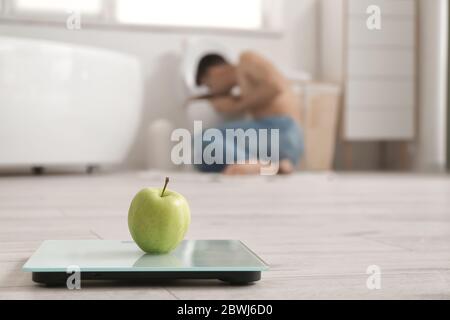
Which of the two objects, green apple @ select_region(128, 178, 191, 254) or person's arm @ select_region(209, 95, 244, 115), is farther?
person's arm @ select_region(209, 95, 244, 115)

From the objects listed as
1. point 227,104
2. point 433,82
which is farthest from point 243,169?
point 433,82

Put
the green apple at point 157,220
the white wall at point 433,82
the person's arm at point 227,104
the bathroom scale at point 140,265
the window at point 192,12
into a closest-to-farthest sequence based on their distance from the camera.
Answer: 1. the bathroom scale at point 140,265
2. the green apple at point 157,220
3. the person's arm at point 227,104
4. the white wall at point 433,82
5. the window at point 192,12

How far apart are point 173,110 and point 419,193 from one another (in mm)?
2574

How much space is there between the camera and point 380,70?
4.97 m

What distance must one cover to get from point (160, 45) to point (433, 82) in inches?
74.0

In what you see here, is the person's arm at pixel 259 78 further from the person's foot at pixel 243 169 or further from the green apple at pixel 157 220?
the green apple at pixel 157 220

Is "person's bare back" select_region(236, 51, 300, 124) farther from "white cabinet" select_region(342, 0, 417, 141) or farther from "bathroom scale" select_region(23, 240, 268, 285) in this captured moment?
"bathroom scale" select_region(23, 240, 268, 285)

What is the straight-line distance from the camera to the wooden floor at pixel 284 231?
844 mm

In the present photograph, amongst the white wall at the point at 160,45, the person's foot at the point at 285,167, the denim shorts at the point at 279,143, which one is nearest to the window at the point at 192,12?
the white wall at the point at 160,45

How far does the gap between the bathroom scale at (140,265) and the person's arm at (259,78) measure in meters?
3.06

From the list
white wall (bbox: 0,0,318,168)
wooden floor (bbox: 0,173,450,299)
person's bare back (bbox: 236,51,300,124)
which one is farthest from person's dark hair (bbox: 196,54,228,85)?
wooden floor (bbox: 0,173,450,299)

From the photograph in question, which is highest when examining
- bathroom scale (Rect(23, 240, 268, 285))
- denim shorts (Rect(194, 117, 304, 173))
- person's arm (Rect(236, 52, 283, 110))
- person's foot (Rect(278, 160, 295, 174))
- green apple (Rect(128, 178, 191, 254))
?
A: person's arm (Rect(236, 52, 283, 110))

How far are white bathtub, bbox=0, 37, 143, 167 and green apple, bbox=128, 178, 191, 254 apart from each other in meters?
2.97

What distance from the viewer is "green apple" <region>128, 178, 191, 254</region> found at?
37.3 inches
